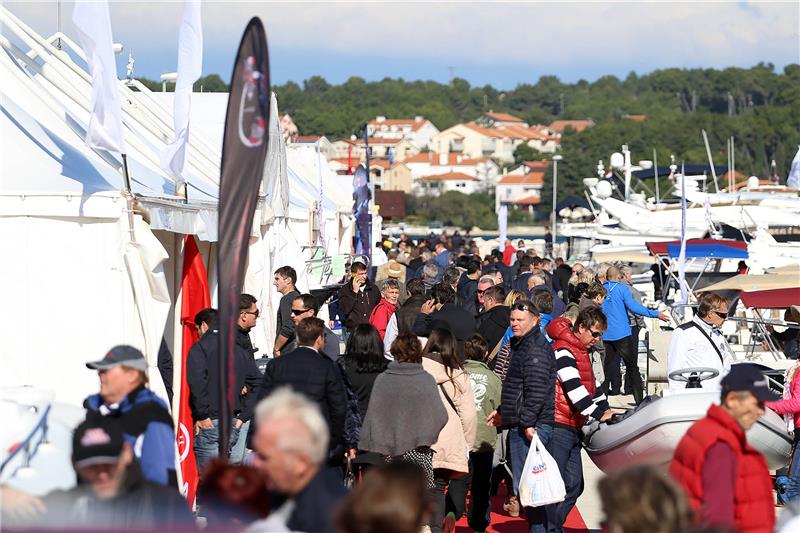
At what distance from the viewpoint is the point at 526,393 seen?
838cm

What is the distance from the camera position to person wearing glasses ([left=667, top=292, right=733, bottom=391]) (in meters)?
9.70

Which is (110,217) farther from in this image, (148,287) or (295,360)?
(295,360)

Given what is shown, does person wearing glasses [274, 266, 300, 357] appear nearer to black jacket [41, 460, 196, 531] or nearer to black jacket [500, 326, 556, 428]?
black jacket [500, 326, 556, 428]

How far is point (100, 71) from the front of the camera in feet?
30.8

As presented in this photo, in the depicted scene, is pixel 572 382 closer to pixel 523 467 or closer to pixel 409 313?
pixel 523 467

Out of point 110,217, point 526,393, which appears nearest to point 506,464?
point 526,393

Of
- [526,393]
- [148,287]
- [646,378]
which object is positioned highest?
[148,287]

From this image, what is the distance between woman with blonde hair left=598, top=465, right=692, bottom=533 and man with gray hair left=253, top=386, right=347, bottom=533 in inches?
36.8

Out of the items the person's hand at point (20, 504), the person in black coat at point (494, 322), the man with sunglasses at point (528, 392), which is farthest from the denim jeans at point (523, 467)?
the person's hand at point (20, 504)

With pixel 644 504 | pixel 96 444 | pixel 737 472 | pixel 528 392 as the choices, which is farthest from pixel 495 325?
pixel 644 504

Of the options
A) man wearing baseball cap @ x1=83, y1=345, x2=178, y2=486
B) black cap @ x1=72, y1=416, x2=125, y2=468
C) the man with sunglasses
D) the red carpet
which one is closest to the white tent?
the red carpet

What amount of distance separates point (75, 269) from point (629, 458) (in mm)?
4143

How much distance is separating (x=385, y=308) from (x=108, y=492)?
776 cm

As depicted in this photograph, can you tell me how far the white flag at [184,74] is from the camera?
31.6ft
